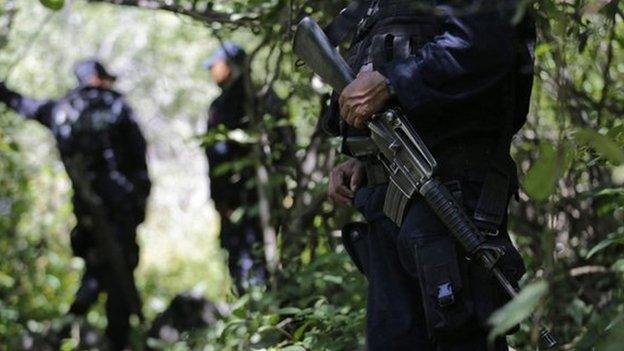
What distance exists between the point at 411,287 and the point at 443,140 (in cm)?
38

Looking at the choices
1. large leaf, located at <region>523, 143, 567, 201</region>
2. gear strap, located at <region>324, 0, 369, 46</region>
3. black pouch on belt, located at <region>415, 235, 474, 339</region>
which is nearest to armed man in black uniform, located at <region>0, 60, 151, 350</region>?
gear strap, located at <region>324, 0, 369, 46</region>

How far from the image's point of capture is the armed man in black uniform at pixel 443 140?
9.34 feet

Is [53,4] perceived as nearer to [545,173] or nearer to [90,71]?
[545,173]

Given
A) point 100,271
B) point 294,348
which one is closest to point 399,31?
point 294,348

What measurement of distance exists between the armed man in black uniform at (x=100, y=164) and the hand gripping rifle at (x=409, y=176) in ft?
16.1

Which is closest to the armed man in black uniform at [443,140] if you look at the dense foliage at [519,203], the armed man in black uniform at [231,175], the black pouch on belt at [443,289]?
the black pouch on belt at [443,289]

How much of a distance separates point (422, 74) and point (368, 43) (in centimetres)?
30

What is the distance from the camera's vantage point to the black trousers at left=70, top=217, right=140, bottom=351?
793 cm

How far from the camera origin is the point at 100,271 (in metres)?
8.55

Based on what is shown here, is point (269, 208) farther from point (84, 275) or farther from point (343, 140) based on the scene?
point (84, 275)

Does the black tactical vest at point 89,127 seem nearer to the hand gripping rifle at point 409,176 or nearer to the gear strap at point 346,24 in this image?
the gear strap at point 346,24

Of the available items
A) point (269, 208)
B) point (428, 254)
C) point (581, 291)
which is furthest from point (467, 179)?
point (269, 208)

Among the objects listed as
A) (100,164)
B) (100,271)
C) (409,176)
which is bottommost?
(100,271)

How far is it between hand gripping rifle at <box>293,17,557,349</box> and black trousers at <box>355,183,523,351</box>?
0.05 metres
